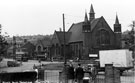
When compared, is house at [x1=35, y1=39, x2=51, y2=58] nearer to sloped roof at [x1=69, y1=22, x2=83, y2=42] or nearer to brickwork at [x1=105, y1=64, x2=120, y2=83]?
sloped roof at [x1=69, y1=22, x2=83, y2=42]

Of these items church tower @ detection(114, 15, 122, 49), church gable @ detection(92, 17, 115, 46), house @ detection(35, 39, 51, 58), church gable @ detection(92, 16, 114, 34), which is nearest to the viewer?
church gable @ detection(92, 16, 114, 34)

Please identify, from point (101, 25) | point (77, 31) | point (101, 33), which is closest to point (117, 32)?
point (101, 33)

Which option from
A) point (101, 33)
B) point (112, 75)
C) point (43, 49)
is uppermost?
point (101, 33)

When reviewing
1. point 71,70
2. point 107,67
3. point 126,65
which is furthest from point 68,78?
point 126,65

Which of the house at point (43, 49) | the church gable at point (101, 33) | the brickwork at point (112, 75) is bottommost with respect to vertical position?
the brickwork at point (112, 75)

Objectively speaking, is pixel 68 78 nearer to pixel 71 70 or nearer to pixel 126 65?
pixel 71 70

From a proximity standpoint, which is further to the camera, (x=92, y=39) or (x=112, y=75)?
(x=92, y=39)

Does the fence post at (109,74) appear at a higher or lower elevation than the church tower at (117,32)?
lower

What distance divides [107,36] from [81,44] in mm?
8639

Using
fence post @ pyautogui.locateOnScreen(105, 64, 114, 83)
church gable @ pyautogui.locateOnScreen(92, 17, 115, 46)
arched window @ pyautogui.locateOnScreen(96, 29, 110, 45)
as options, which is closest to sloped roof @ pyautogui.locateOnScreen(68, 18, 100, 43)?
church gable @ pyautogui.locateOnScreen(92, 17, 115, 46)

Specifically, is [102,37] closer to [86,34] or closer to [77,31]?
[86,34]

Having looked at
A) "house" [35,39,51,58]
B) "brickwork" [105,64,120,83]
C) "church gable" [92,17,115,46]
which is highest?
"church gable" [92,17,115,46]

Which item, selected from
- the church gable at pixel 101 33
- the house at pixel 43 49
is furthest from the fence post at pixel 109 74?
the house at pixel 43 49

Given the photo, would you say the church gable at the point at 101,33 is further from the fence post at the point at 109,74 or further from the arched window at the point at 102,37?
the fence post at the point at 109,74
